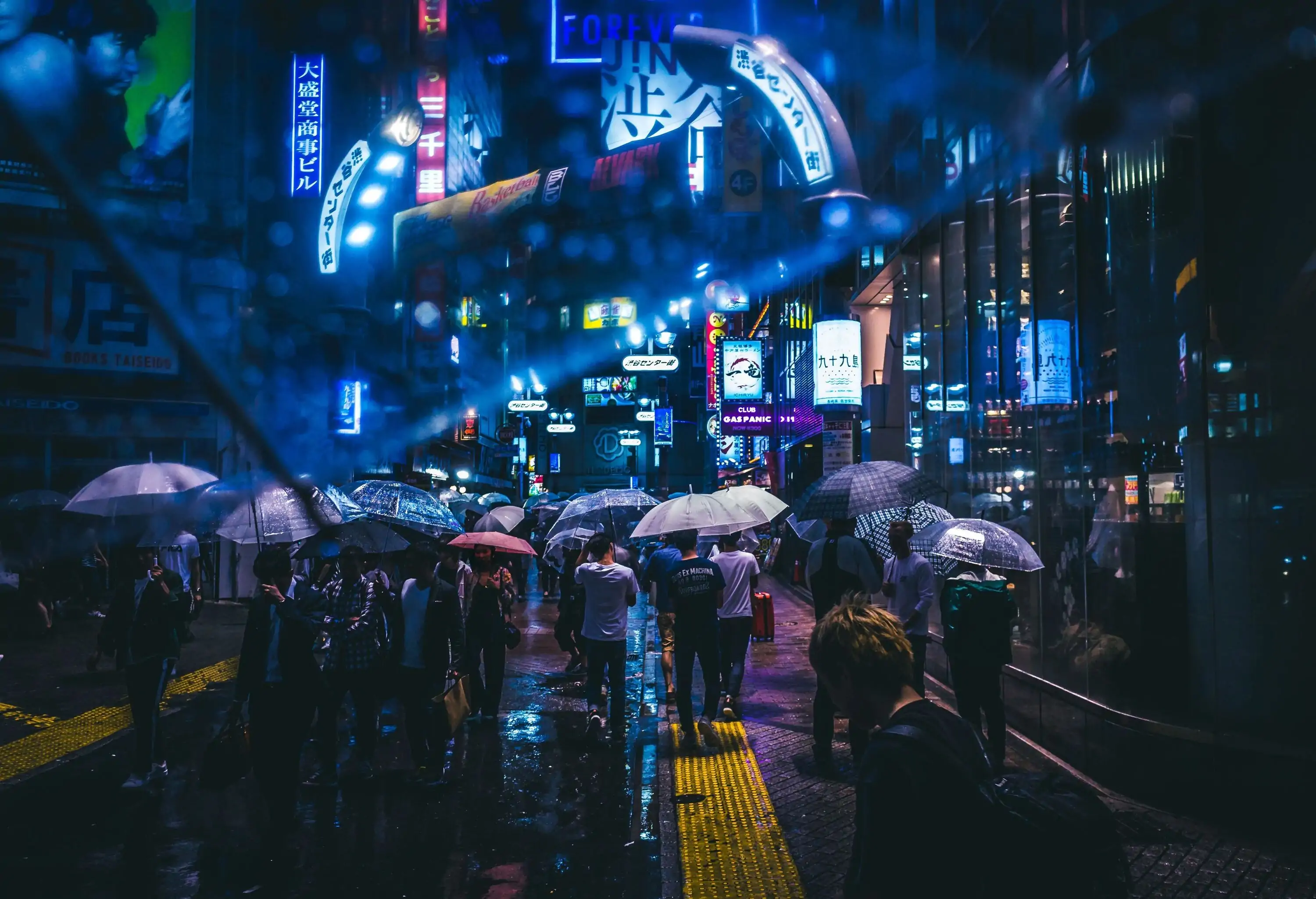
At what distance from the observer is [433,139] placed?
4091 centimetres

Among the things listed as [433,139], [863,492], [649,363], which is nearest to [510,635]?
[863,492]

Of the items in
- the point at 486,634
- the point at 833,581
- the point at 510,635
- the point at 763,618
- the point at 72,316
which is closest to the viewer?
the point at 833,581

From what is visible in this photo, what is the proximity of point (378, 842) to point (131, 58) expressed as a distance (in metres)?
25.4

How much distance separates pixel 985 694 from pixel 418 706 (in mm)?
4823

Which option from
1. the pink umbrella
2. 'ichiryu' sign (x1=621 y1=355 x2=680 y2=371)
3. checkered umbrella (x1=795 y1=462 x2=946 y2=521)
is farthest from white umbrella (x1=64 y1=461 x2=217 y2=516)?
'ichiryu' sign (x1=621 y1=355 x2=680 y2=371)

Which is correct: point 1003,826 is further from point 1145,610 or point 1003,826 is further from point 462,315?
point 462,315

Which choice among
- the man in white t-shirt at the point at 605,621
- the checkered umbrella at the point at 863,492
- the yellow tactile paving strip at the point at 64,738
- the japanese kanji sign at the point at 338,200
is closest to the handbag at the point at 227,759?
the yellow tactile paving strip at the point at 64,738

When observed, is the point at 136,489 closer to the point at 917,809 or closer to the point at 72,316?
the point at 917,809

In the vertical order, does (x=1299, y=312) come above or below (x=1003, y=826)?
above

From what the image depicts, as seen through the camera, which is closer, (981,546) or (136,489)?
(981,546)

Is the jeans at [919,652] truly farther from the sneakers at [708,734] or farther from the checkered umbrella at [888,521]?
the sneakers at [708,734]

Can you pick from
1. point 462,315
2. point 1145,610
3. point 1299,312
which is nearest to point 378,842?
point 1145,610

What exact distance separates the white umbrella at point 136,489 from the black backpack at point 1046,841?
832cm

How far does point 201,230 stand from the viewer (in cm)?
2491
